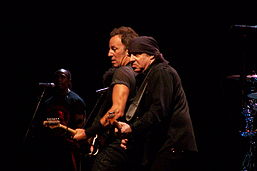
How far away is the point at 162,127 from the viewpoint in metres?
3.09

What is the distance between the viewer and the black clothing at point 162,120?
2.98 metres

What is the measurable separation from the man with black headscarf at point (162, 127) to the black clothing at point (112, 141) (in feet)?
0.65

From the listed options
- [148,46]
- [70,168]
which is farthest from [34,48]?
[148,46]

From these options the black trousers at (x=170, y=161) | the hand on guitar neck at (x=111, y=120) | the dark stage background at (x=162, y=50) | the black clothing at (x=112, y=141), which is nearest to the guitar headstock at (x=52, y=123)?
the black clothing at (x=112, y=141)

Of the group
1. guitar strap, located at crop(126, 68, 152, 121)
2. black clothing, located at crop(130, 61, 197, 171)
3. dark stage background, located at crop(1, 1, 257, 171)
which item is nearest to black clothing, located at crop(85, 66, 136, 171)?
guitar strap, located at crop(126, 68, 152, 121)

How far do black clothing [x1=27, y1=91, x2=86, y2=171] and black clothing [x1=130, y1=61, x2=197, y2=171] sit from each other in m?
3.23

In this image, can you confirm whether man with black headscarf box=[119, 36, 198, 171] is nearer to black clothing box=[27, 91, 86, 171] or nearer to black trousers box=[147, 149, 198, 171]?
black trousers box=[147, 149, 198, 171]

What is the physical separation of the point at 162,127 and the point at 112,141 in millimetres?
592

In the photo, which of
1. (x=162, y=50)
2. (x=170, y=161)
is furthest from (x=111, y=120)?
(x=162, y=50)

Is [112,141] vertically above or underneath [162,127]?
underneath

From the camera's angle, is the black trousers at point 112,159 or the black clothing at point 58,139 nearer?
the black trousers at point 112,159

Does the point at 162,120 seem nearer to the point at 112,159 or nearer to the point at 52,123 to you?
the point at 112,159

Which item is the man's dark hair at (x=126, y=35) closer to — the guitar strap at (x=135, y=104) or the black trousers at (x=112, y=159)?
the guitar strap at (x=135, y=104)

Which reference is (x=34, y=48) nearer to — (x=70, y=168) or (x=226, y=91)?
(x=70, y=168)
